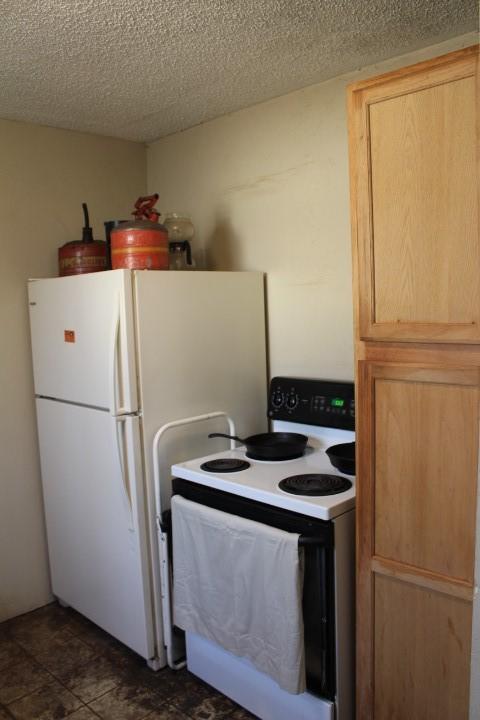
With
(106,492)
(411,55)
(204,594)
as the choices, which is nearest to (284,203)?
(411,55)

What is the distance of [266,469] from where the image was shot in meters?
2.27

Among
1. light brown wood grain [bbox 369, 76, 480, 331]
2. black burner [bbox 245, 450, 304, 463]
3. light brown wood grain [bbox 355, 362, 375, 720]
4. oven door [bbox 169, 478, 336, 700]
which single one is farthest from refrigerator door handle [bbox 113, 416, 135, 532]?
light brown wood grain [bbox 369, 76, 480, 331]

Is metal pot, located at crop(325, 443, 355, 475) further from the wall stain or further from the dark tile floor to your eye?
the wall stain

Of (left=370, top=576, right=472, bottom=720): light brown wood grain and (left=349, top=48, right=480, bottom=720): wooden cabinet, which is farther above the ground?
(left=349, top=48, right=480, bottom=720): wooden cabinet

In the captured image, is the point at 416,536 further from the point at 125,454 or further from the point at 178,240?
the point at 178,240

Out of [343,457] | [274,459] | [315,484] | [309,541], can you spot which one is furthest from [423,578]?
[274,459]

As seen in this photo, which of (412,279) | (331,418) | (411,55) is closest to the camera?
(412,279)

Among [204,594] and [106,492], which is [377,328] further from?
[106,492]

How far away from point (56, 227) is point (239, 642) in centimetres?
209

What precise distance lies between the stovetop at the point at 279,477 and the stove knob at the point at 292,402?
11 cm

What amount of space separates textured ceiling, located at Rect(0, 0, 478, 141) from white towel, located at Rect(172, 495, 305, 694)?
1.62m

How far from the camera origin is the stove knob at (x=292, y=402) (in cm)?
262

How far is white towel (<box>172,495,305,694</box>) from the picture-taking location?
6.13 feet

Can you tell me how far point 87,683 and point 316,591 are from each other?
1145 millimetres
